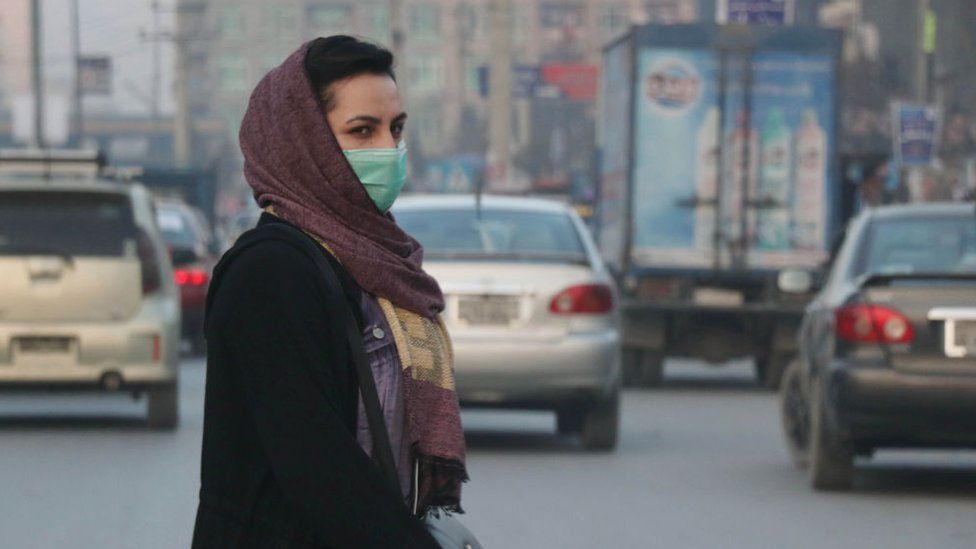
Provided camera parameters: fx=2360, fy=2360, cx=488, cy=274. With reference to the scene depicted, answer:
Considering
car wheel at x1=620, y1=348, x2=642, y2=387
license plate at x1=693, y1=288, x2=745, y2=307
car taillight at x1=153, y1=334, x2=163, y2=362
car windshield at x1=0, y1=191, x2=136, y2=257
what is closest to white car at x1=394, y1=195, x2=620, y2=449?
car taillight at x1=153, y1=334, x2=163, y2=362

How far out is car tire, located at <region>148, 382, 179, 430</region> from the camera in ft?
49.6

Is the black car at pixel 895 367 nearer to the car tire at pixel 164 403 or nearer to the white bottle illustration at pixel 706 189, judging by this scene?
the car tire at pixel 164 403

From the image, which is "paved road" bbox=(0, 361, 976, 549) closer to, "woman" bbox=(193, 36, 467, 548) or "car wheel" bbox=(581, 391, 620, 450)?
"car wheel" bbox=(581, 391, 620, 450)

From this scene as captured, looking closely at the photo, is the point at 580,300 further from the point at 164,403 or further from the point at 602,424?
the point at 164,403

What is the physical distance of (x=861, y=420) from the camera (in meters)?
11.3

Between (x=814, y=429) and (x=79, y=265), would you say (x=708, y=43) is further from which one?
(x=814, y=429)

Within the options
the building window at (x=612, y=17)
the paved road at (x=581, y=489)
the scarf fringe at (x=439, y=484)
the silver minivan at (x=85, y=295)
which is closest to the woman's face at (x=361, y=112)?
the scarf fringe at (x=439, y=484)

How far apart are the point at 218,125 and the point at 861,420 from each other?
468 feet

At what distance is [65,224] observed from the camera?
49.6ft

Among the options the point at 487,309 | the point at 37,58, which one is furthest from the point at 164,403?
the point at 37,58

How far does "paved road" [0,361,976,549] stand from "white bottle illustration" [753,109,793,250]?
4.46 metres

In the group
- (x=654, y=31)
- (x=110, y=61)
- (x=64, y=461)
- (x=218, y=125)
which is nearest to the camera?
(x=64, y=461)

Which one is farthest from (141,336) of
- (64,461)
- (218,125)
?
(218,125)

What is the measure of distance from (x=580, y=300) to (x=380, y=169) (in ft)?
34.0
